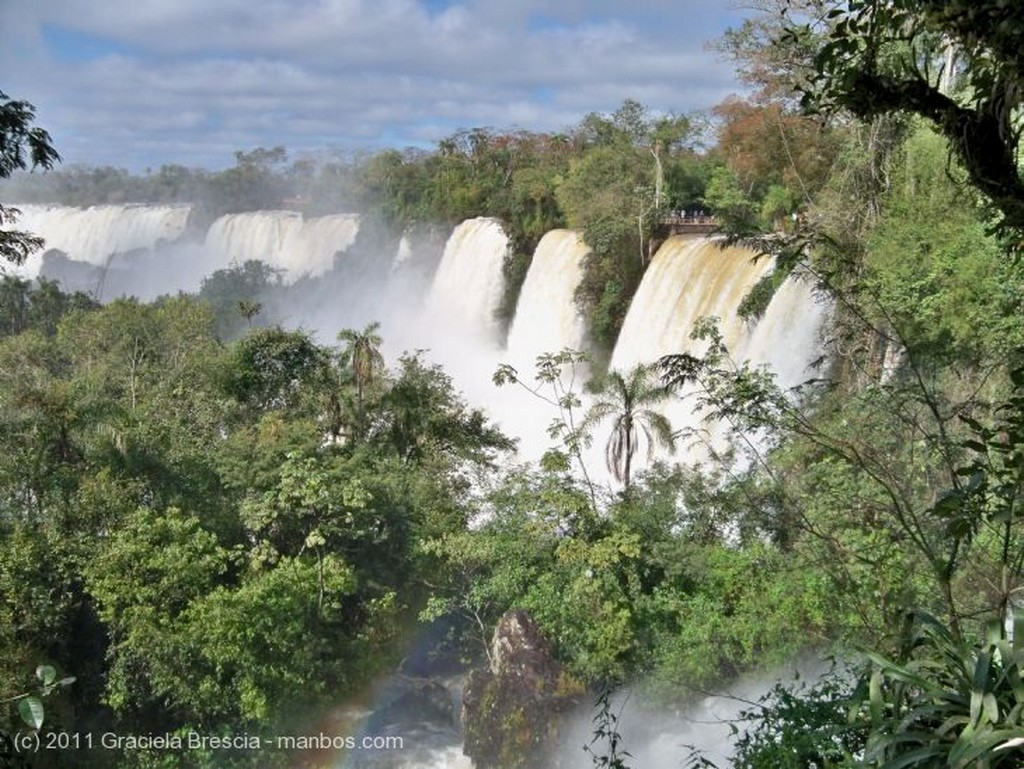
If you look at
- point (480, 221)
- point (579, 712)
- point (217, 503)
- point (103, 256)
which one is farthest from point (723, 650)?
point (103, 256)

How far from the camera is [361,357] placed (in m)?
17.9

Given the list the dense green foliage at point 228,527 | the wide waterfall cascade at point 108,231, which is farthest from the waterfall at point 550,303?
the wide waterfall cascade at point 108,231

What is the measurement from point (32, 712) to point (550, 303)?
992 inches

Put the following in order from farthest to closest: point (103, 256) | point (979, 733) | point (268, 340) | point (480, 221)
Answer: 1. point (103, 256)
2. point (480, 221)
3. point (268, 340)
4. point (979, 733)

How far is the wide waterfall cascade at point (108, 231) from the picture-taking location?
59.2 metres

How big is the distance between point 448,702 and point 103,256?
176ft

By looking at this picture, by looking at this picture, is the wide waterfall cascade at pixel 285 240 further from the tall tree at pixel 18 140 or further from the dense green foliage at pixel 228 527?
the tall tree at pixel 18 140

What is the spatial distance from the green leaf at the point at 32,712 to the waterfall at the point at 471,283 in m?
28.6

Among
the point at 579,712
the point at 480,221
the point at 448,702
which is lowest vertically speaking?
the point at 448,702

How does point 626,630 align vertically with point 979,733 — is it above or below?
below

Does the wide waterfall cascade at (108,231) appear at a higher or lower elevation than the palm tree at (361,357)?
higher

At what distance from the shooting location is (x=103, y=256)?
6006 cm

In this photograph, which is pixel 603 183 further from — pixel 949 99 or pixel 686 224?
pixel 949 99

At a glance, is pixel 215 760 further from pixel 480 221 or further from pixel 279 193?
pixel 279 193
